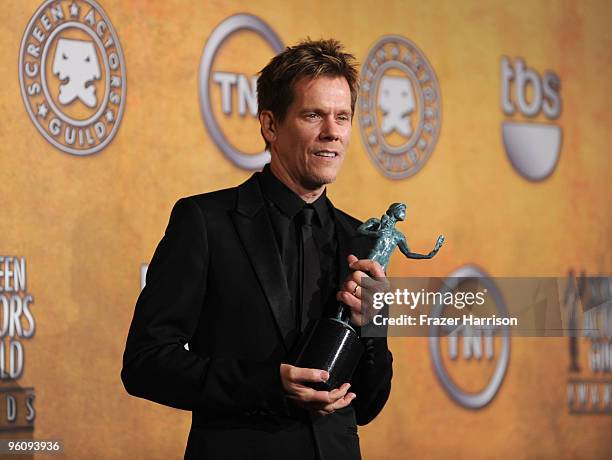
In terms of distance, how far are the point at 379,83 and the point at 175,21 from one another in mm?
959

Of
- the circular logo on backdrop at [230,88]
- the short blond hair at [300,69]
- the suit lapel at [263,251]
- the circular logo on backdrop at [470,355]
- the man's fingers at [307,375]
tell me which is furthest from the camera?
the circular logo on backdrop at [470,355]

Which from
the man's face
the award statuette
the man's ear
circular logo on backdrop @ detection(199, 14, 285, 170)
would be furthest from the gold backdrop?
the award statuette

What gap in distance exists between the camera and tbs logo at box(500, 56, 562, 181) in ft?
14.3

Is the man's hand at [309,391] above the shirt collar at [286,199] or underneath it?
underneath

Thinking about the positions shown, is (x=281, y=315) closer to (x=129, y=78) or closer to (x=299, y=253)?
(x=299, y=253)

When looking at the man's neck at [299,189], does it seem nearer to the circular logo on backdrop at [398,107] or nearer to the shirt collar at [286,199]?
the shirt collar at [286,199]

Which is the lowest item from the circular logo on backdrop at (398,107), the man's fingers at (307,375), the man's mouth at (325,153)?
the man's fingers at (307,375)

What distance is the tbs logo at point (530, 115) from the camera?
4.37 m

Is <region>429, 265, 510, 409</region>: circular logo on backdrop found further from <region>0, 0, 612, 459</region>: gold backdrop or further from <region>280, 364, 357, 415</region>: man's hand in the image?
<region>280, 364, 357, 415</region>: man's hand

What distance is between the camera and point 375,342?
1.71m

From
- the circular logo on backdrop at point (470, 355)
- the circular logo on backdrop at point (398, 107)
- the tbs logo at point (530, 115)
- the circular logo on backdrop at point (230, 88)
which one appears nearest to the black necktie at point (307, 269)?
the circular logo on backdrop at point (230, 88)

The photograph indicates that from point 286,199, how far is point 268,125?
16cm

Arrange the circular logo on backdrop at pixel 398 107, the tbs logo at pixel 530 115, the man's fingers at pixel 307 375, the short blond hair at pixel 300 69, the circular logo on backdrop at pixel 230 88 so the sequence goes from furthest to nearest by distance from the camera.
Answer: the tbs logo at pixel 530 115, the circular logo on backdrop at pixel 398 107, the circular logo on backdrop at pixel 230 88, the short blond hair at pixel 300 69, the man's fingers at pixel 307 375

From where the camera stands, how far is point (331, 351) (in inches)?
59.3
